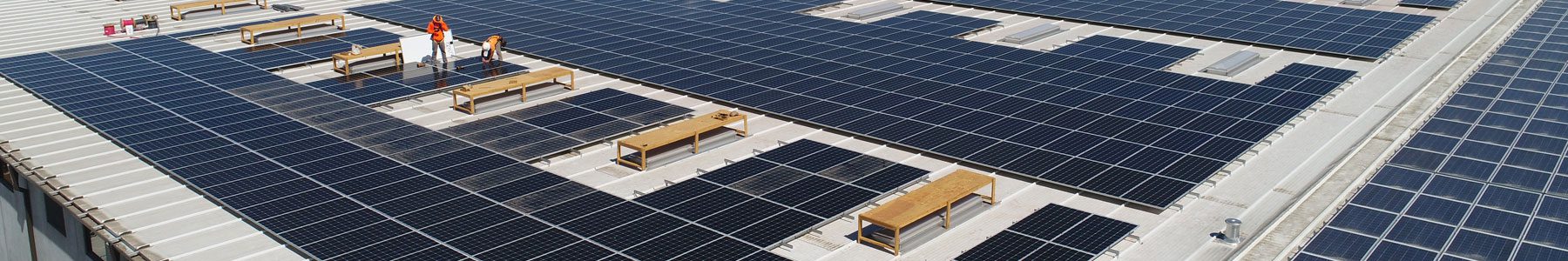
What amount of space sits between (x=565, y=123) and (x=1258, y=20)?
989 inches

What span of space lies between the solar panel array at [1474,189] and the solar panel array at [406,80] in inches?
799

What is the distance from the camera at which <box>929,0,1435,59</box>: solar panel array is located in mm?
37625

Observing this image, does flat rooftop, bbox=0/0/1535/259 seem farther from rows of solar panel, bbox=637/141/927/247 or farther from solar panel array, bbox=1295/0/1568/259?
solar panel array, bbox=1295/0/1568/259

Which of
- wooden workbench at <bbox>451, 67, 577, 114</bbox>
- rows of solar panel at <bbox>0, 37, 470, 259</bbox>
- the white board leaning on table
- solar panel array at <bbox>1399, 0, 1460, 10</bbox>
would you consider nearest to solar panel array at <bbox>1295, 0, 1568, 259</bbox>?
solar panel array at <bbox>1399, 0, 1460, 10</bbox>

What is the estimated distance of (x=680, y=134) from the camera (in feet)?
80.5

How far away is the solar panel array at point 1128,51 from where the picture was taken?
34969 mm

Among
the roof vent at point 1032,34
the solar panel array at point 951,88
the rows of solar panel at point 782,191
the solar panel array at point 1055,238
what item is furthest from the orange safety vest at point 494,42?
the solar panel array at point 1055,238

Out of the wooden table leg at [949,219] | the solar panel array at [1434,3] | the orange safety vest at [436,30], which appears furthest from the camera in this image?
the solar panel array at [1434,3]

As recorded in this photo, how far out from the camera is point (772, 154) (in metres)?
24.9

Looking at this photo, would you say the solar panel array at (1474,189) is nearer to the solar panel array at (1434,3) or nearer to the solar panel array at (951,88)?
the solar panel array at (951,88)

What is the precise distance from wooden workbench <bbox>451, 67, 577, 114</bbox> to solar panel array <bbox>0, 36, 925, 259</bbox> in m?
0.97

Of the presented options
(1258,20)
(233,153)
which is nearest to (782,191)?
(233,153)

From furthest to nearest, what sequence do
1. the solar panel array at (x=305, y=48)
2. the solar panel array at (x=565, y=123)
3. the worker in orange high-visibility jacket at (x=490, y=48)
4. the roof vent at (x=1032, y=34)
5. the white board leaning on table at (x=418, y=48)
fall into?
the roof vent at (x=1032, y=34), the solar panel array at (x=305, y=48), the worker in orange high-visibility jacket at (x=490, y=48), the white board leaning on table at (x=418, y=48), the solar panel array at (x=565, y=123)

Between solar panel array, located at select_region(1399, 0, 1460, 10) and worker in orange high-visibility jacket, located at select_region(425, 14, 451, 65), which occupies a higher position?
worker in orange high-visibility jacket, located at select_region(425, 14, 451, 65)
